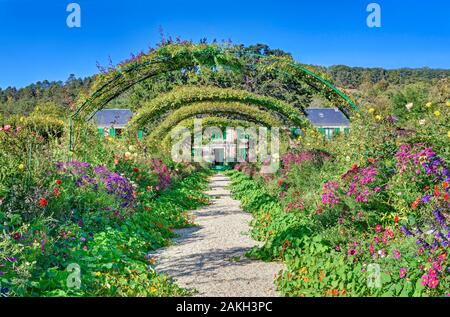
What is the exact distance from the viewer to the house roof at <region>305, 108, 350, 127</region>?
136 feet

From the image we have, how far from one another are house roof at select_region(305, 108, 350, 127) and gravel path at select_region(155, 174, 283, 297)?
33.6m

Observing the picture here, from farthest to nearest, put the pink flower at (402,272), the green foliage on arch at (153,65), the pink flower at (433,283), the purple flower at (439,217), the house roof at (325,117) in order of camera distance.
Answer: the house roof at (325,117) < the green foliage on arch at (153,65) < the purple flower at (439,217) < the pink flower at (402,272) < the pink flower at (433,283)

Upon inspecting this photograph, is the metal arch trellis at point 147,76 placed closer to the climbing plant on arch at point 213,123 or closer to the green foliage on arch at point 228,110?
the green foliage on arch at point 228,110

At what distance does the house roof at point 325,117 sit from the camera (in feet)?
136

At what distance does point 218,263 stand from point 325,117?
37800 millimetres

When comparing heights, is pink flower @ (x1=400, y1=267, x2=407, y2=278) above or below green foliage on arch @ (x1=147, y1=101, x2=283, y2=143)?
below

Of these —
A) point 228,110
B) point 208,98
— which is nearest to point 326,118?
point 228,110

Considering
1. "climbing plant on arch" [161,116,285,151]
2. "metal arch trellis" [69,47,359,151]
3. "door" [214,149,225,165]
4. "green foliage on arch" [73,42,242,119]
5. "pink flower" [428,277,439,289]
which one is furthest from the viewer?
"door" [214,149,225,165]

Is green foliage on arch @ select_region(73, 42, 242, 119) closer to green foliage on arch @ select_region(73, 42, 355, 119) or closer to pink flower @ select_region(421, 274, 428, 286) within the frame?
green foliage on arch @ select_region(73, 42, 355, 119)

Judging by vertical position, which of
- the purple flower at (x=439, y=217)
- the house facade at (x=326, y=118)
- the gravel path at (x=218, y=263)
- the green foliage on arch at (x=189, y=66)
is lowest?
the gravel path at (x=218, y=263)

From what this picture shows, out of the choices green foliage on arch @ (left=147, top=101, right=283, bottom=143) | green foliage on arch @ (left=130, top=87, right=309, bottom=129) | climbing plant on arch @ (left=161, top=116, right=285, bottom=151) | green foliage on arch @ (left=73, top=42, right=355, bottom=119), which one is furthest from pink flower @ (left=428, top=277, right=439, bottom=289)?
climbing plant on arch @ (left=161, top=116, right=285, bottom=151)

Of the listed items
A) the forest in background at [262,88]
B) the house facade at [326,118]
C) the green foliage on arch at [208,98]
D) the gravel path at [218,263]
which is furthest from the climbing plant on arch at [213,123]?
the house facade at [326,118]

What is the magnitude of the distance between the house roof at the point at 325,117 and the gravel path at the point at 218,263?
3364 centimetres
